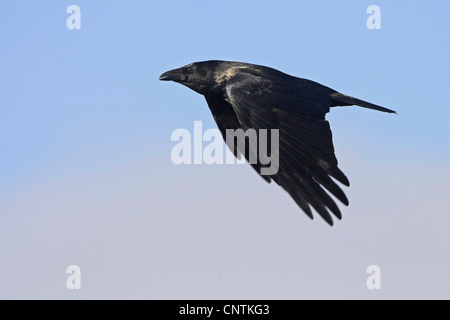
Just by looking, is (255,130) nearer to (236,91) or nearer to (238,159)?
(236,91)

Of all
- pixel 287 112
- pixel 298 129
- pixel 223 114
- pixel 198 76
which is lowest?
pixel 298 129

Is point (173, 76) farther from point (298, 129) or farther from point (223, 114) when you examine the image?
point (298, 129)

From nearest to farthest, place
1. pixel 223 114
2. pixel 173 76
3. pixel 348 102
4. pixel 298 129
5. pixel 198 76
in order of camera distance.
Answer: pixel 298 129
pixel 348 102
pixel 223 114
pixel 198 76
pixel 173 76

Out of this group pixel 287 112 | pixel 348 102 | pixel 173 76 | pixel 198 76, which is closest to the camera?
pixel 287 112

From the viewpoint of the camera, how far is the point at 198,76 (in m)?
14.5

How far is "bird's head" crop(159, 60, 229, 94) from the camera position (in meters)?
14.2

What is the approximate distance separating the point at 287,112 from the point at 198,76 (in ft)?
9.47

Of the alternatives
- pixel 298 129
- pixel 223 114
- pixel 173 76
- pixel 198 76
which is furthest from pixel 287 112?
pixel 173 76

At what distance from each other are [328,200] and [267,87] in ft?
8.92

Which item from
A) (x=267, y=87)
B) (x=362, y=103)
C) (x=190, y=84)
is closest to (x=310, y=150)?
(x=267, y=87)

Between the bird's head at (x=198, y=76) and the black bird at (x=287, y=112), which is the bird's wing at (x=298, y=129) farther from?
the bird's head at (x=198, y=76)

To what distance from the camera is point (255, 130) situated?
11680 mm

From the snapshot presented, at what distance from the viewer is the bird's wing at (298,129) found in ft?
35.0

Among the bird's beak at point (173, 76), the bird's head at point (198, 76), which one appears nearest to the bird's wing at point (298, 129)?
the bird's head at point (198, 76)
